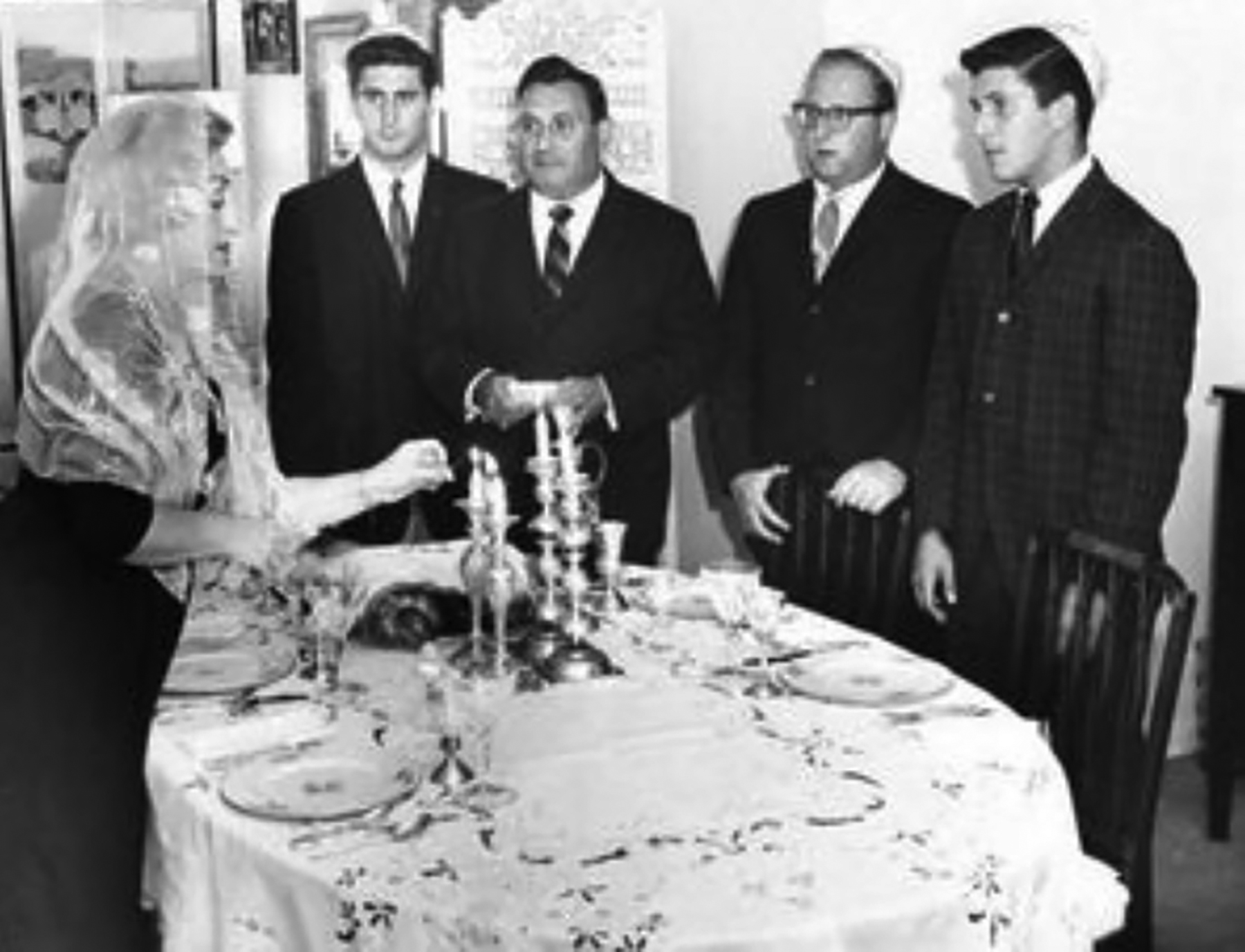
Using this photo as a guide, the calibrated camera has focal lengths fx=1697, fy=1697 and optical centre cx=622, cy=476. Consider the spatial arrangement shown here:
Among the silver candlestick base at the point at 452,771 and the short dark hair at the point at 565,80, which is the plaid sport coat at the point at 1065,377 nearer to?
the short dark hair at the point at 565,80

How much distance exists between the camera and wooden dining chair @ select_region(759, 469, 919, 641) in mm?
3041

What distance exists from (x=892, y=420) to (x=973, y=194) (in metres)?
0.50

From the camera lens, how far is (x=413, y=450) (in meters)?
2.96

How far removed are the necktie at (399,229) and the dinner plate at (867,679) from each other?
1024mm

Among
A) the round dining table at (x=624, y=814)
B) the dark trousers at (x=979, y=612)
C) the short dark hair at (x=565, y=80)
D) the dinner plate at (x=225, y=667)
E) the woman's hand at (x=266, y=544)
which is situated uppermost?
the short dark hair at (x=565, y=80)

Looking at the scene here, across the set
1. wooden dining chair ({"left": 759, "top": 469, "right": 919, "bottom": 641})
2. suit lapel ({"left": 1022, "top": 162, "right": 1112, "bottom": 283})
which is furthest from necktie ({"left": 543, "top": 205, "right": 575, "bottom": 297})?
suit lapel ({"left": 1022, "top": 162, "right": 1112, "bottom": 283})

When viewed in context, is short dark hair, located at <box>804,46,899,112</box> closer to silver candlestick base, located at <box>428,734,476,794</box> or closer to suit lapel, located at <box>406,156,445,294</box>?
suit lapel, located at <box>406,156,445,294</box>

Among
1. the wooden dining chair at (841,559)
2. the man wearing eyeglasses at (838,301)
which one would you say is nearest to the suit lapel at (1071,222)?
the man wearing eyeglasses at (838,301)

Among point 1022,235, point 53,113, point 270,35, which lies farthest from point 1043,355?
point 53,113

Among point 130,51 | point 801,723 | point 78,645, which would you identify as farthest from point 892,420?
point 78,645

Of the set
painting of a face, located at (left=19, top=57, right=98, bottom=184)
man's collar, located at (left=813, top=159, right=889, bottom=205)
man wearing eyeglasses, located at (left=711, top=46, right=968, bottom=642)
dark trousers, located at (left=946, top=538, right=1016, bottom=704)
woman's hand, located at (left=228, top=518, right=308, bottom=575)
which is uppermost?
painting of a face, located at (left=19, top=57, right=98, bottom=184)

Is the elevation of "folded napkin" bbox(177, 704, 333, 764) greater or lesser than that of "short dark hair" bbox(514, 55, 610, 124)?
lesser

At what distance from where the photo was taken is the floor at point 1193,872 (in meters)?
3.10

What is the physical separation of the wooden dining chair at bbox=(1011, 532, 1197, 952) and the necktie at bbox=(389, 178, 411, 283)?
3.79ft
